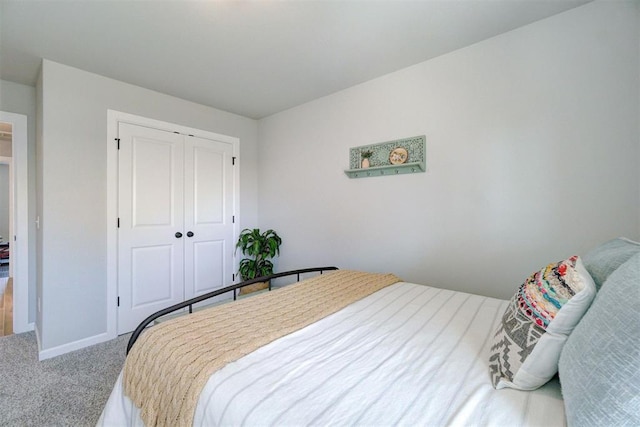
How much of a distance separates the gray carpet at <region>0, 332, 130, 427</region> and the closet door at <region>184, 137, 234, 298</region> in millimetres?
1005

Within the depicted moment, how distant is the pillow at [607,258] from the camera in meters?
0.91

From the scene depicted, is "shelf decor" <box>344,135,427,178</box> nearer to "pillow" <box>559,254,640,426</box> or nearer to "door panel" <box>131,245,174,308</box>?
"pillow" <box>559,254,640,426</box>

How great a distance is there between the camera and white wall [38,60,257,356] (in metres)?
2.29

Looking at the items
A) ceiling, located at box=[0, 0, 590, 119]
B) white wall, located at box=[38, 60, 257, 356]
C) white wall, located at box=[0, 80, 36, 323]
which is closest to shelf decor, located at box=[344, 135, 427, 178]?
ceiling, located at box=[0, 0, 590, 119]

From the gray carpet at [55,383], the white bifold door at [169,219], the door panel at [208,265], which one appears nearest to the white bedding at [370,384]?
the gray carpet at [55,383]

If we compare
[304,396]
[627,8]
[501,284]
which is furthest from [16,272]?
[627,8]

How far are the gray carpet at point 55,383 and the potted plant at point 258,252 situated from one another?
55.5 inches

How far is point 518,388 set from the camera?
0.80m

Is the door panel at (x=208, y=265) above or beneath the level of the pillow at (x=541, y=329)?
beneath

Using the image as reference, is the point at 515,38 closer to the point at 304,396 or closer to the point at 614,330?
the point at 614,330

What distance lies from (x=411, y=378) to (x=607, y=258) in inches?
32.5

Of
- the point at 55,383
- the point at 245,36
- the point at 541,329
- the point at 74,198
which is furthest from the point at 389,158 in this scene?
the point at 55,383

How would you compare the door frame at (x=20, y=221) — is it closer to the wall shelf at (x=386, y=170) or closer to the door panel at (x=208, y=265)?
the door panel at (x=208, y=265)

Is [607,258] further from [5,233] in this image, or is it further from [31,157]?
[5,233]
